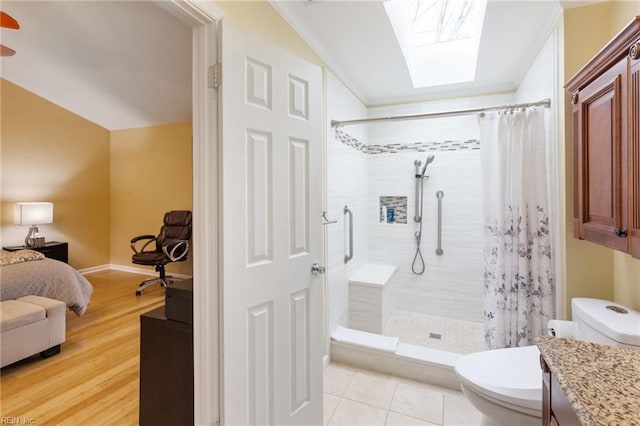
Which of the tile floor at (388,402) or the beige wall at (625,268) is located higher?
the beige wall at (625,268)

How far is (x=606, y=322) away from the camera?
1267mm

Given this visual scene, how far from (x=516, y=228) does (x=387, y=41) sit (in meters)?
1.58

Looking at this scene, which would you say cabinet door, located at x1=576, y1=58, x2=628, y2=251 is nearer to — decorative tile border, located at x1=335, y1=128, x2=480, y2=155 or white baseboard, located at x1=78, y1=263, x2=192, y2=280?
decorative tile border, located at x1=335, y1=128, x2=480, y2=155

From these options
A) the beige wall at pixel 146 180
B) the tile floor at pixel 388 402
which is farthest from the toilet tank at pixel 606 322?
the beige wall at pixel 146 180

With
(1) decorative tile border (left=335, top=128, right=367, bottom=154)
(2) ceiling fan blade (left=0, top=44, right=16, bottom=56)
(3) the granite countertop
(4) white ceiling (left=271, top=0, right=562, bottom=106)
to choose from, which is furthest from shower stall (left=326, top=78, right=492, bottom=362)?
(2) ceiling fan blade (left=0, top=44, right=16, bottom=56)

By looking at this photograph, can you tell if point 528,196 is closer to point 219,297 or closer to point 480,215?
point 480,215

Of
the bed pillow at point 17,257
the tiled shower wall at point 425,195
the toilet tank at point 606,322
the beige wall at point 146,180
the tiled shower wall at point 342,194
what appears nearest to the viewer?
the toilet tank at point 606,322

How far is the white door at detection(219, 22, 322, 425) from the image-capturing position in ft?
4.09

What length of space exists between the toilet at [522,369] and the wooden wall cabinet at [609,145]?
0.34 metres

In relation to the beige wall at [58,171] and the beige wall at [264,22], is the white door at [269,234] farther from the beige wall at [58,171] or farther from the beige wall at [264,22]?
the beige wall at [58,171]

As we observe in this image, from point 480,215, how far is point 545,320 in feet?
4.41

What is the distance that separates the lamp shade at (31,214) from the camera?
3961 mm

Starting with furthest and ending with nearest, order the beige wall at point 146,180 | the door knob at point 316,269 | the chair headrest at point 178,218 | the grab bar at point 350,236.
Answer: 1. the beige wall at point 146,180
2. the chair headrest at point 178,218
3. the grab bar at point 350,236
4. the door knob at point 316,269

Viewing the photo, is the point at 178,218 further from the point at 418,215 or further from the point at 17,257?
the point at 418,215
